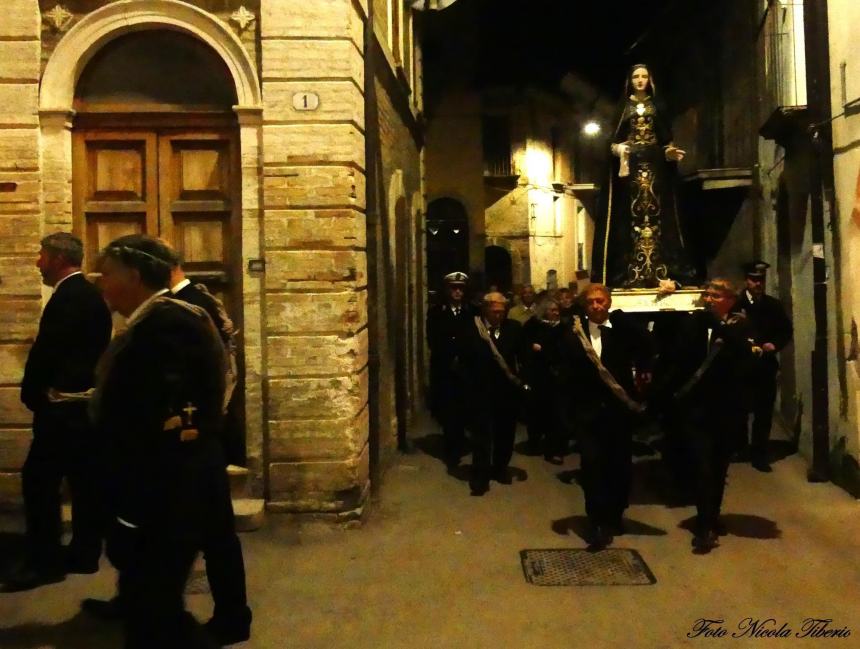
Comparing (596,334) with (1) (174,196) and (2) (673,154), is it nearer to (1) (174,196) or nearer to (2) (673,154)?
(1) (174,196)

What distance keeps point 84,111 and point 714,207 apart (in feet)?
39.8

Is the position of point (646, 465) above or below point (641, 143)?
below

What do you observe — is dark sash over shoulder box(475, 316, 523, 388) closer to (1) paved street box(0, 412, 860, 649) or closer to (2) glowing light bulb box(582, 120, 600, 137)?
(1) paved street box(0, 412, 860, 649)

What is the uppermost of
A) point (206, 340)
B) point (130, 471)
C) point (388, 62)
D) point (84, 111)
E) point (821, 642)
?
point (388, 62)

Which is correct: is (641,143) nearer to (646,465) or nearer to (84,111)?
(646,465)

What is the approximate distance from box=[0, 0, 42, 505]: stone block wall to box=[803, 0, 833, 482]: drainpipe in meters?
6.59

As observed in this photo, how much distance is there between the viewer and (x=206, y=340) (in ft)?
12.0

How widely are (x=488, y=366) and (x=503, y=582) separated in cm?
296

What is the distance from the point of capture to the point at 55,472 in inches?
216

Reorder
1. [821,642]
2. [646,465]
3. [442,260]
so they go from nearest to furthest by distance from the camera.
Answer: [821,642] → [646,465] → [442,260]

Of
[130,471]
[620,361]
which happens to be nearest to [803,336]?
[620,361]

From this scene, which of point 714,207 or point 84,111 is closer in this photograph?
point 84,111

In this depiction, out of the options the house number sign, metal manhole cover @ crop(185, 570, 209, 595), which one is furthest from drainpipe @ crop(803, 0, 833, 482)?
metal manhole cover @ crop(185, 570, 209, 595)

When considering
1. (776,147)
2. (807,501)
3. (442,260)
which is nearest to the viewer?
(807,501)
